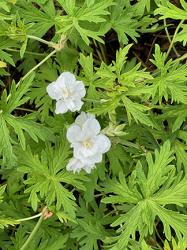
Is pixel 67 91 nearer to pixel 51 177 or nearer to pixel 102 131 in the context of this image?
pixel 102 131

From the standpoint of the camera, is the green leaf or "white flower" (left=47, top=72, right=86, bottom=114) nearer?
"white flower" (left=47, top=72, right=86, bottom=114)

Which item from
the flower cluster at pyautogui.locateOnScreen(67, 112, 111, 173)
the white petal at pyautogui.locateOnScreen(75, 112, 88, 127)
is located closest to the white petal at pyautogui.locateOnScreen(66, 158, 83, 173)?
the flower cluster at pyautogui.locateOnScreen(67, 112, 111, 173)

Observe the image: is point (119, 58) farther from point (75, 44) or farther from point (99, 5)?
point (75, 44)

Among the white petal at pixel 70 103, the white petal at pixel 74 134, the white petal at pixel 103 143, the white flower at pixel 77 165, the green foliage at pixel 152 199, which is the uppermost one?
the white petal at pixel 70 103

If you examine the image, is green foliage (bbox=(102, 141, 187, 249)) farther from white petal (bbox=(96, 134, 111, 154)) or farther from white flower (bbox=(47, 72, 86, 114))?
white flower (bbox=(47, 72, 86, 114))

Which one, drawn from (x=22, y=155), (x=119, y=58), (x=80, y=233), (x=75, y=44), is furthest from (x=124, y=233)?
(x=75, y=44)

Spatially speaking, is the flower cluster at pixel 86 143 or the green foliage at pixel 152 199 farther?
the green foliage at pixel 152 199

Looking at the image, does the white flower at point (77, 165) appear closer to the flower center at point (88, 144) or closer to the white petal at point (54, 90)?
the flower center at point (88, 144)

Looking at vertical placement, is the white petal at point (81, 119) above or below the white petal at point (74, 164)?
above

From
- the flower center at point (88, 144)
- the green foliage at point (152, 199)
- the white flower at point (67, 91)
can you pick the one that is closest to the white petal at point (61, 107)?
the white flower at point (67, 91)
